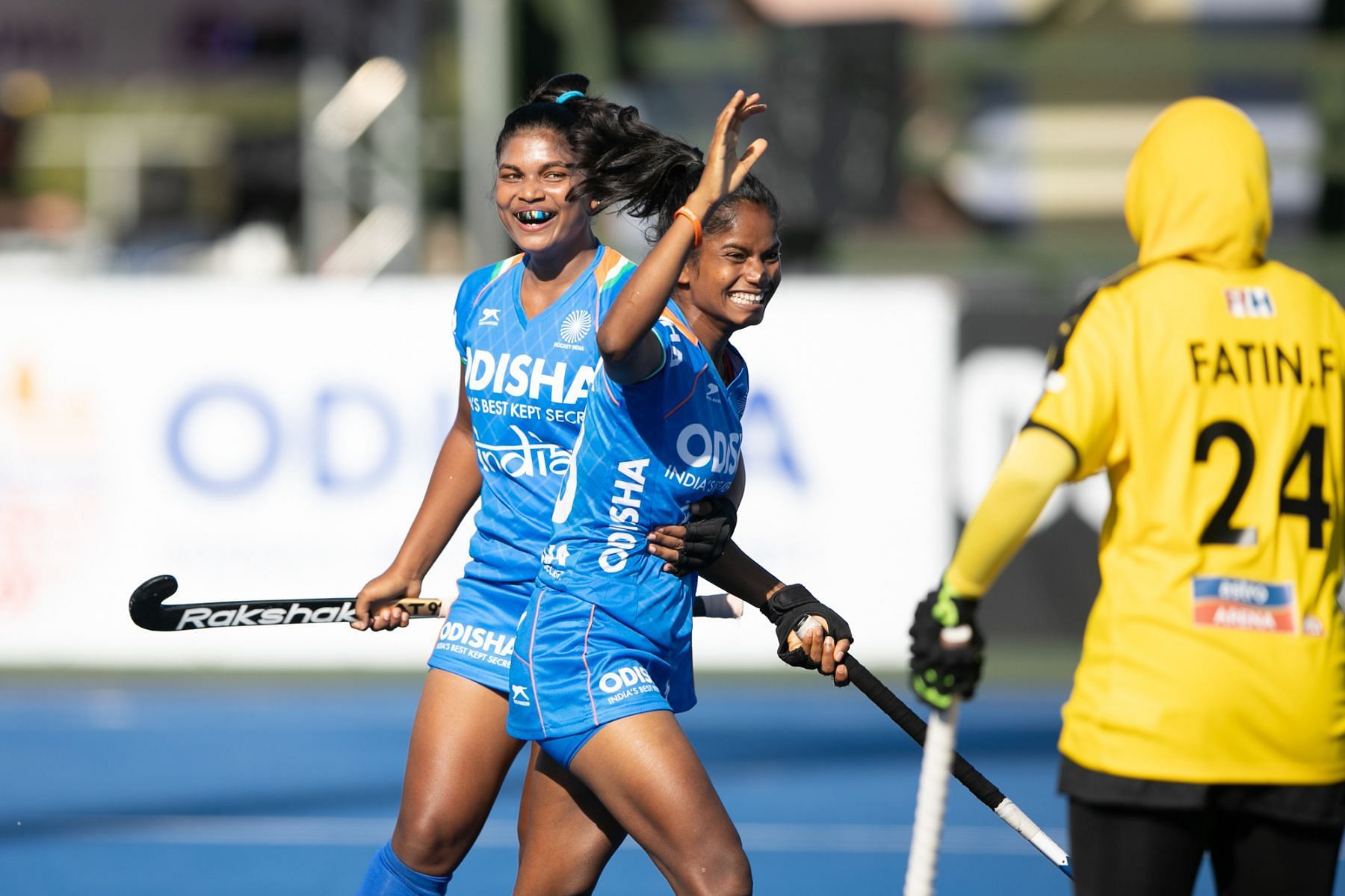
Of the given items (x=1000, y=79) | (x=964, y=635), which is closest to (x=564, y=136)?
(x=964, y=635)

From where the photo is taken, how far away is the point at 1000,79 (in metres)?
16.3

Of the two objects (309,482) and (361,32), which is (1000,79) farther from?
(309,482)

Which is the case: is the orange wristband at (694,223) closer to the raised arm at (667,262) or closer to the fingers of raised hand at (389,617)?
the raised arm at (667,262)

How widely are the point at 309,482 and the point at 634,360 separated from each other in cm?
674

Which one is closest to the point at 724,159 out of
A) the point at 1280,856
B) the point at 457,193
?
the point at 1280,856

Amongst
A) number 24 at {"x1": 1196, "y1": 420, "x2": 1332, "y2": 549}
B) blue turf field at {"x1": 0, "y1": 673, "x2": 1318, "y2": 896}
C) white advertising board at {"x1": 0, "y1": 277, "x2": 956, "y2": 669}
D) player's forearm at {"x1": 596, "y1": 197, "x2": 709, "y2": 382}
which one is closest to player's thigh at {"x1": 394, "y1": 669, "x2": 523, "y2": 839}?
player's forearm at {"x1": 596, "y1": 197, "x2": 709, "y2": 382}

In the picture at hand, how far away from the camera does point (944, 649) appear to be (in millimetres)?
3154

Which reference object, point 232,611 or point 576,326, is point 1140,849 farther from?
point 232,611

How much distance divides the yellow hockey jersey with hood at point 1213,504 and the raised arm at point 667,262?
0.85 meters

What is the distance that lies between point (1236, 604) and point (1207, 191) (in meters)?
0.72

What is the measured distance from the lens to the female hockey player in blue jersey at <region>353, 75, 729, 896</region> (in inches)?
165

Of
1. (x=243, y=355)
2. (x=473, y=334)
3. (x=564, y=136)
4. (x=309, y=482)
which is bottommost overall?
(x=309, y=482)

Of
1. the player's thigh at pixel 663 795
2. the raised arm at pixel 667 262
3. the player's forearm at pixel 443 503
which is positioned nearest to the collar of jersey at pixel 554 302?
the player's forearm at pixel 443 503

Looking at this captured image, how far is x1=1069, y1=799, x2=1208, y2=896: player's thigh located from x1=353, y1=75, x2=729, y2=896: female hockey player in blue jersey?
137cm
